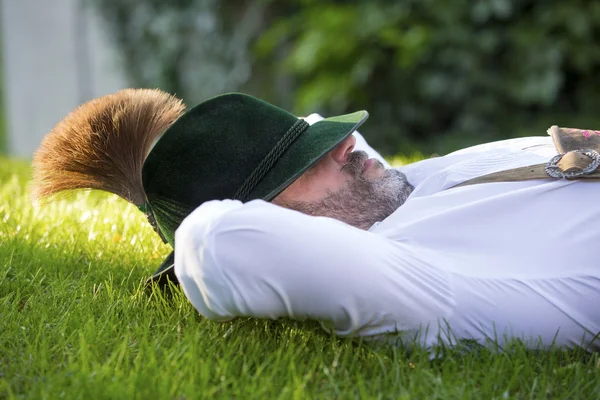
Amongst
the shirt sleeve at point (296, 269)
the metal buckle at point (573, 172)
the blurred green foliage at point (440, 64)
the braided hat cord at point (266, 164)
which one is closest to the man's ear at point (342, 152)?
the braided hat cord at point (266, 164)

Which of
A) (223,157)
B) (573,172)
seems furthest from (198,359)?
(573,172)

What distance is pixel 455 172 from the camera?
2258mm

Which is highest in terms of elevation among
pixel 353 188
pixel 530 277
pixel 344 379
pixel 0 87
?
pixel 353 188

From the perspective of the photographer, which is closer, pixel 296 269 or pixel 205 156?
pixel 296 269

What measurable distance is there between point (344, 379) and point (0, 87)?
55.3 ft

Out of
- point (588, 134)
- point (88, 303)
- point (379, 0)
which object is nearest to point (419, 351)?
point (588, 134)

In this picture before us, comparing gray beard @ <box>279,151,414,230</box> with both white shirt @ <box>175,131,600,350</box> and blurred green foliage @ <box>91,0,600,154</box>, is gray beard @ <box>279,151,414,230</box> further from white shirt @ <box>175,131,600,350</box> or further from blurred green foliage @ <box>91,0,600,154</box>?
blurred green foliage @ <box>91,0,600,154</box>

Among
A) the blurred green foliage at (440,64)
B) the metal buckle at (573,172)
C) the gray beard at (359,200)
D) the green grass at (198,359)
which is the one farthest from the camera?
the blurred green foliage at (440,64)

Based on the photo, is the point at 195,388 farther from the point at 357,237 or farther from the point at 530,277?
the point at 530,277

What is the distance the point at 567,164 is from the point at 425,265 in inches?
20.4

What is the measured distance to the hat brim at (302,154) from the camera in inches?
80.5

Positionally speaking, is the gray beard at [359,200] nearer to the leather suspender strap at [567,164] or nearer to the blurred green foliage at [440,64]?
the leather suspender strap at [567,164]

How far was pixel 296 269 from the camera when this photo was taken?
1715 mm

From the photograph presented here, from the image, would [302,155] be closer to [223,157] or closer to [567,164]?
[223,157]
